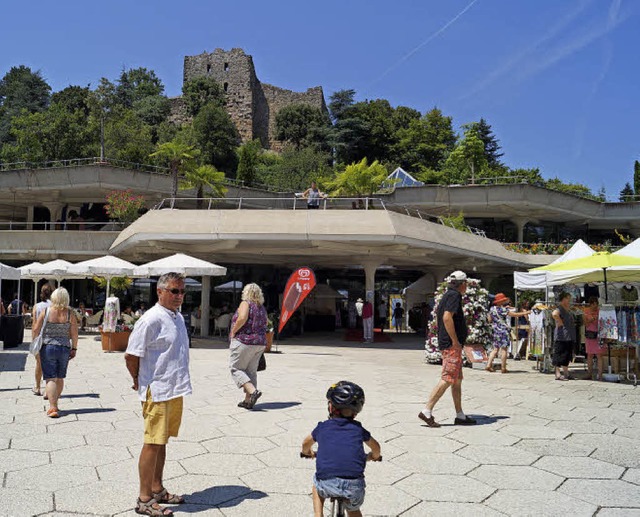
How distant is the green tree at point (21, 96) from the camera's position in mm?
60456

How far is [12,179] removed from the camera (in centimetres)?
3216

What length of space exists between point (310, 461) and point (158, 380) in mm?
1717

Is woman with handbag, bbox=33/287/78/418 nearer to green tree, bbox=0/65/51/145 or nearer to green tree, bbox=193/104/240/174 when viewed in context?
green tree, bbox=193/104/240/174

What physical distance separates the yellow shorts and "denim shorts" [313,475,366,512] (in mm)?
1286

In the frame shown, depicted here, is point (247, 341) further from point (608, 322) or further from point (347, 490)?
point (608, 322)

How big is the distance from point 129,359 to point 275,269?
23549mm

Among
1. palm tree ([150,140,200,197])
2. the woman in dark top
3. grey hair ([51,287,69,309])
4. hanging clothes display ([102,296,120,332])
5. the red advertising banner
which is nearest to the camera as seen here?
grey hair ([51,287,69,309])

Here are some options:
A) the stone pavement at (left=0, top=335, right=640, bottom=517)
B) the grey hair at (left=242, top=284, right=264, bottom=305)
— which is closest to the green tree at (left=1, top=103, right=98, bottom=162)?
the stone pavement at (left=0, top=335, right=640, bottom=517)

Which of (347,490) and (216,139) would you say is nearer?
(347,490)

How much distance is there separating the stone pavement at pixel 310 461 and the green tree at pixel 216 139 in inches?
2010

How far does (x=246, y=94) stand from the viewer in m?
77.6

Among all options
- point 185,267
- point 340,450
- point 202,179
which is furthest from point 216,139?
point 340,450

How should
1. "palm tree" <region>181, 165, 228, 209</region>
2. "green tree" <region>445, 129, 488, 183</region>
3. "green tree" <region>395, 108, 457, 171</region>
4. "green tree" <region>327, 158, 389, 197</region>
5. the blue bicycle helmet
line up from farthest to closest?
"green tree" <region>395, 108, 457, 171</region> → "green tree" <region>445, 129, 488, 183</region> → "green tree" <region>327, 158, 389, 197</region> → "palm tree" <region>181, 165, 228, 209</region> → the blue bicycle helmet

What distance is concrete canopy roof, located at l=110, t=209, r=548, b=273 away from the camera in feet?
55.0
